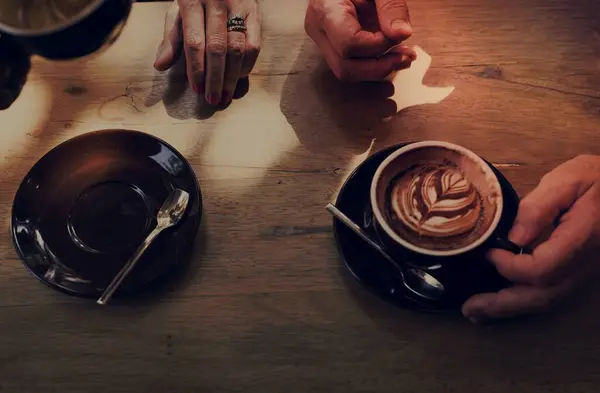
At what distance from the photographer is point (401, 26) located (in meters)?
1.00

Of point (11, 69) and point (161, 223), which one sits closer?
point (161, 223)

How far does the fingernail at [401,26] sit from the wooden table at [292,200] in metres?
0.14

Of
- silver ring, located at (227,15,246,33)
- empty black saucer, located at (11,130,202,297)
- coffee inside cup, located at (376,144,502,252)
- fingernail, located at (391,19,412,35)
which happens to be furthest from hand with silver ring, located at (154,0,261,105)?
coffee inside cup, located at (376,144,502,252)

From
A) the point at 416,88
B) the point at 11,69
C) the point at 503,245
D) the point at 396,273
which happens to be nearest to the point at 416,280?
the point at 396,273

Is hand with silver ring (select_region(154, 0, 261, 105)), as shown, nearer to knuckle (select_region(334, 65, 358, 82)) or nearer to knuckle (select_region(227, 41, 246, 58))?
knuckle (select_region(227, 41, 246, 58))

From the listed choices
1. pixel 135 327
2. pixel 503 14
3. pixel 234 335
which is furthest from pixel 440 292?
pixel 503 14

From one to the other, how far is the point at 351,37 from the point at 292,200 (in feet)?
1.00

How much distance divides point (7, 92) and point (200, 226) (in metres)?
0.49

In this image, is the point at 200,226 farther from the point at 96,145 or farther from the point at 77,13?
the point at 77,13

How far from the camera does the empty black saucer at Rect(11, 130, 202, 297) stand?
94cm

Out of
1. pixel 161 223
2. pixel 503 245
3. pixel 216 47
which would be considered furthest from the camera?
pixel 216 47

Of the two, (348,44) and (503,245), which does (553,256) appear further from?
(348,44)

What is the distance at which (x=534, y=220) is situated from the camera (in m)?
0.88

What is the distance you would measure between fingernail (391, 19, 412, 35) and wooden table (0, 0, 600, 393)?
0.14 metres
